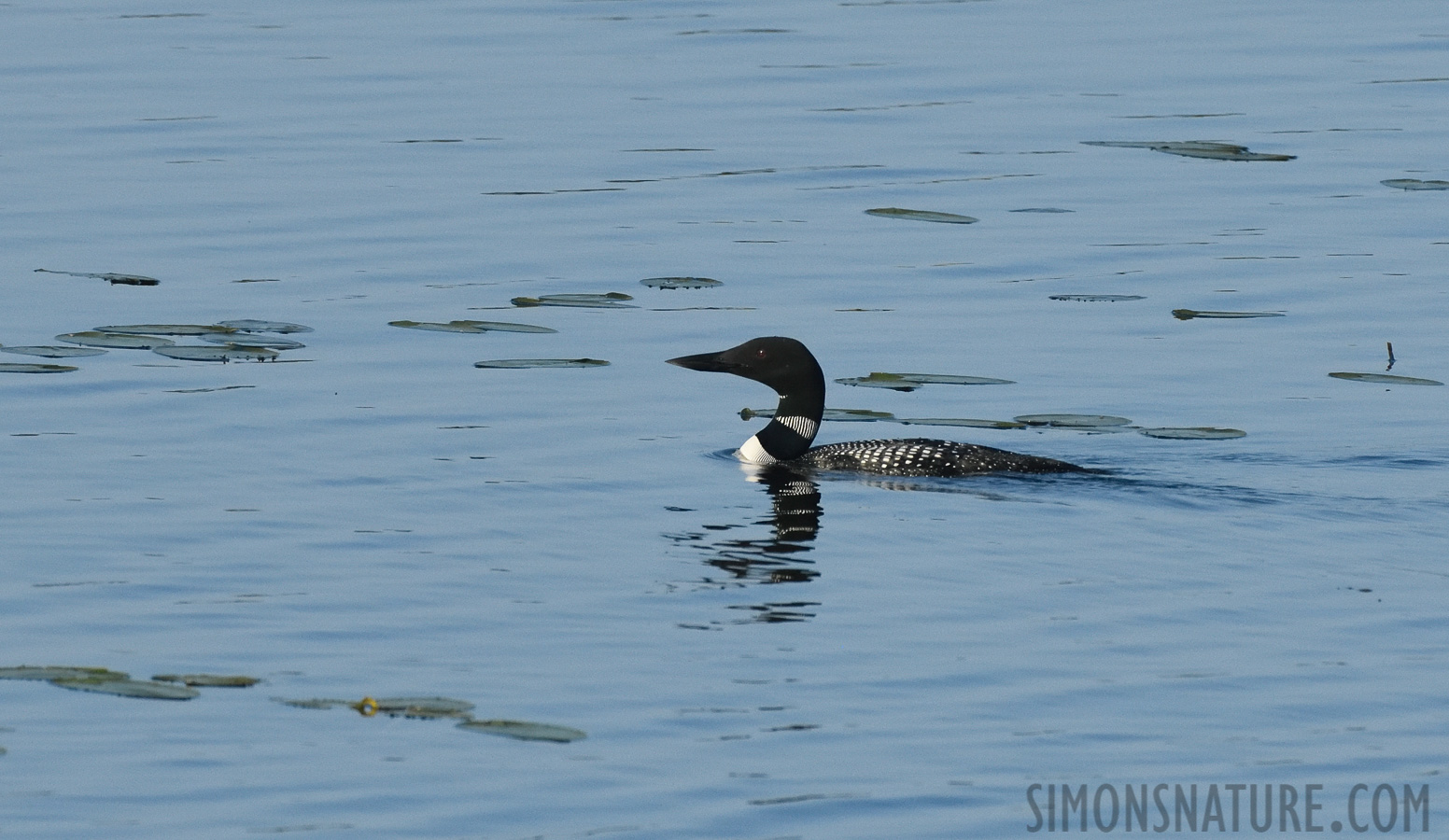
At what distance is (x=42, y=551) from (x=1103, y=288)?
715 cm

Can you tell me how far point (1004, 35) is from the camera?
74.9 feet

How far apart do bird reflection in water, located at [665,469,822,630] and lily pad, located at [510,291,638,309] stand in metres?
3.07

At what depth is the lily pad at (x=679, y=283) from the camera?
1381 cm

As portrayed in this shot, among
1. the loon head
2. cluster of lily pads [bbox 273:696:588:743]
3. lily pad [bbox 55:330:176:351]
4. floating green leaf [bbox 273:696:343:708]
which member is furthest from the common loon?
floating green leaf [bbox 273:696:343:708]

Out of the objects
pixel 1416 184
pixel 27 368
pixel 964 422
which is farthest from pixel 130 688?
pixel 1416 184

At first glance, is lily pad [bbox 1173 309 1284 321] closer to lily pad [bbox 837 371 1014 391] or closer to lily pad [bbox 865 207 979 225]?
lily pad [bbox 837 371 1014 391]

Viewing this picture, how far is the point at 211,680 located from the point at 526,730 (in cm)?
107

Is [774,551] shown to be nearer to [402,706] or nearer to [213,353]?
[402,706]

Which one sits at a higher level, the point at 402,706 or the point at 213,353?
the point at 213,353

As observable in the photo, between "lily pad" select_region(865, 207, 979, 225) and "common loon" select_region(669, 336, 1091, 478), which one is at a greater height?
"lily pad" select_region(865, 207, 979, 225)

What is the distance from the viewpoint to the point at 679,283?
13820 millimetres

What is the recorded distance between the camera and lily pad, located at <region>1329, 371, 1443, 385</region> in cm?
1165

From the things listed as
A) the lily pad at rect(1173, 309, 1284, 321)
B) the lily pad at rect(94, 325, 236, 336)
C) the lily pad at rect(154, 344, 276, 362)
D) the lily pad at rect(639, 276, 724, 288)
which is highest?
the lily pad at rect(1173, 309, 1284, 321)

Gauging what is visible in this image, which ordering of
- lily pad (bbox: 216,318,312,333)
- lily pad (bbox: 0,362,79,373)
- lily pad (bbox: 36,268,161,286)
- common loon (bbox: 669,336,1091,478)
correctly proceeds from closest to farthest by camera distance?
common loon (bbox: 669,336,1091,478)
lily pad (bbox: 0,362,79,373)
lily pad (bbox: 216,318,312,333)
lily pad (bbox: 36,268,161,286)
